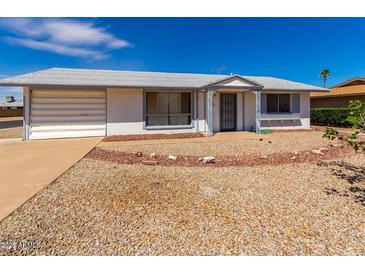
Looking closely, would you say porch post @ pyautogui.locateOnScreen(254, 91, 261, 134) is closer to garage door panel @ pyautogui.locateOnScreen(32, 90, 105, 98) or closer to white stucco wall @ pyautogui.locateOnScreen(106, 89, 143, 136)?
white stucco wall @ pyautogui.locateOnScreen(106, 89, 143, 136)

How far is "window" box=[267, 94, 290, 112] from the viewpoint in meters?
14.5

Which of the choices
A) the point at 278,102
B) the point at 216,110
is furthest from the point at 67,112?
the point at 278,102

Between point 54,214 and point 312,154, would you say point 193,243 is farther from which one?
point 312,154

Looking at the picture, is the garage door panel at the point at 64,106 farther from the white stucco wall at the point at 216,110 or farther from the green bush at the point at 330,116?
the green bush at the point at 330,116

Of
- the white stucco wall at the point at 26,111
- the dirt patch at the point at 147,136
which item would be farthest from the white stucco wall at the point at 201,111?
the white stucco wall at the point at 26,111

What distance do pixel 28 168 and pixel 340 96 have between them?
24006 millimetres

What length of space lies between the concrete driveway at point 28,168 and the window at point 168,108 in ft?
15.5

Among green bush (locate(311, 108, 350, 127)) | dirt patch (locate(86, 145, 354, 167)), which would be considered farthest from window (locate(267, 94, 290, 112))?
dirt patch (locate(86, 145, 354, 167))

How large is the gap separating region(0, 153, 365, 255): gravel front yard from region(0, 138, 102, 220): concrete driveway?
0.29 m

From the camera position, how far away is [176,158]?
695 cm

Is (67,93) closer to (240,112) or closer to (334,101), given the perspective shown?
(240,112)

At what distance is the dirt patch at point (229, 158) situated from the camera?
640 centimetres

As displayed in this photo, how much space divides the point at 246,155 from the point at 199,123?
6.23 m

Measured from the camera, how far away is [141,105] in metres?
12.3
